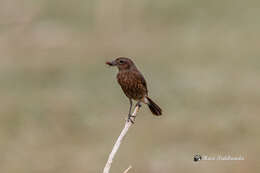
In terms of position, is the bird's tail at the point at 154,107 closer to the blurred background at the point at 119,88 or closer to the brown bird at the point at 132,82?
the brown bird at the point at 132,82

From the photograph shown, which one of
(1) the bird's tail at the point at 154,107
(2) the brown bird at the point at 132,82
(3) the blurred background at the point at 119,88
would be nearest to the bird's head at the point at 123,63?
(2) the brown bird at the point at 132,82

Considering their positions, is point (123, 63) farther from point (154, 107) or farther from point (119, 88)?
point (119, 88)

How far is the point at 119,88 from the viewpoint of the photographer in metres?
11.0

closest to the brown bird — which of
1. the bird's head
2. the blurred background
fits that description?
the bird's head

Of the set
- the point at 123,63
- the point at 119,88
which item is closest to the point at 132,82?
the point at 123,63

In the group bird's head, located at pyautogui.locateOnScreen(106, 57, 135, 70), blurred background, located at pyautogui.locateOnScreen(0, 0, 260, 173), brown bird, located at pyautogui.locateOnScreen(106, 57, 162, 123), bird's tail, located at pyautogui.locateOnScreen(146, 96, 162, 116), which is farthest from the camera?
blurred background, located at pyautogui.locateOnScreen(0, 0, 260, 173)

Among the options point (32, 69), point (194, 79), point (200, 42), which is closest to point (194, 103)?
point (194, 79)

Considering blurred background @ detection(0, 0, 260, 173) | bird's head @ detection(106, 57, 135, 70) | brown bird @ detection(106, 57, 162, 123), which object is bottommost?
bird's head @ detection(106, 57, 135, 70)

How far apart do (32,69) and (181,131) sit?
297cm

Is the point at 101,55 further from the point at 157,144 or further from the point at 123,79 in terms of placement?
the point at 123,79

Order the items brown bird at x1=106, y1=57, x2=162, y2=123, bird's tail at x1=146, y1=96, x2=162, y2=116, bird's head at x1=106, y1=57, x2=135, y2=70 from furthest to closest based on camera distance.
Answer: bird's tail at x1=146, y1=96, x2=162, y2=116 < brown bird at x1=106, y1=57, x2=162, y2=123 < bird's head at x1=106, y1=57, x2=135, y2=70

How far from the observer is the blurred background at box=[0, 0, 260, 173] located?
898 centimetres

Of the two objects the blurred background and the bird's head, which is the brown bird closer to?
the bird's head

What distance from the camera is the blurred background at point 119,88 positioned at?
898cm
